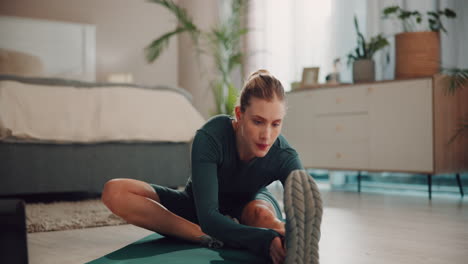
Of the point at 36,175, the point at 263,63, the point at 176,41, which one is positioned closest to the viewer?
the point at 36,175

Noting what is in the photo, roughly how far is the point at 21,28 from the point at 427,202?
4548 mm

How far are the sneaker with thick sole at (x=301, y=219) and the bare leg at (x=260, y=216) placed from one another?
1.15 feet

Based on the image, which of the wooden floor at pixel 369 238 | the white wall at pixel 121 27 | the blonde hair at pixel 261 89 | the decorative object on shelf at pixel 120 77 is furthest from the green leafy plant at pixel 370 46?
the white wall at pixel 121 27

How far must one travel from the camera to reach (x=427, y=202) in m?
3.23

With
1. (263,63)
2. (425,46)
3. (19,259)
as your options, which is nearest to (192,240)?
(19,259)

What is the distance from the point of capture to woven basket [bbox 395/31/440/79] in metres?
3.49

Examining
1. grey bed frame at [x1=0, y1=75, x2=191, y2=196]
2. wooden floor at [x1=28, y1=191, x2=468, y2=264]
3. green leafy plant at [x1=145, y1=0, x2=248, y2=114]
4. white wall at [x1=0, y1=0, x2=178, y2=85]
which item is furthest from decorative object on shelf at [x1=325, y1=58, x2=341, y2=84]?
white wall at [x1=0, y1=0, x2=178, y2=85]

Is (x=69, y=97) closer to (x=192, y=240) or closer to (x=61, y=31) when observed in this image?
(x=192, y=240)

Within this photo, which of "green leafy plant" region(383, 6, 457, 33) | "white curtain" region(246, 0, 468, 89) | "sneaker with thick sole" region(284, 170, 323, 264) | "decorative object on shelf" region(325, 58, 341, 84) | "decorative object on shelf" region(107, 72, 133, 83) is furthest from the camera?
"decorative object on shelf" region(107, 72, 133, 83)

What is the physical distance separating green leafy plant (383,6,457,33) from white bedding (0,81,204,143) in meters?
1.67

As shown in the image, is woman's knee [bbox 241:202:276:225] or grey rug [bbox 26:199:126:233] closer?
woman's knee [bbox 241:202:276:225]

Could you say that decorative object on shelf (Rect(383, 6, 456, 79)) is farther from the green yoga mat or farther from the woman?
the green yoga mat

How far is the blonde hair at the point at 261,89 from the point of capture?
1422mm

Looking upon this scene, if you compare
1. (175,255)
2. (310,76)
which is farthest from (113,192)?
(310,76)
